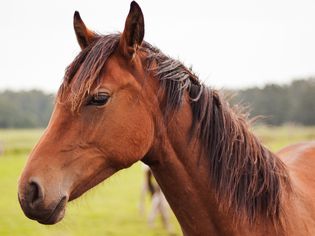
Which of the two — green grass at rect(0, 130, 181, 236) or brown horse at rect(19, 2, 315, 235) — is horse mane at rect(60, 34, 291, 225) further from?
green grass at rect(0, 130, 181, 236)

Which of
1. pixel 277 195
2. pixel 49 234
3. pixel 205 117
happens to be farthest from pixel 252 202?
pixel 49 234

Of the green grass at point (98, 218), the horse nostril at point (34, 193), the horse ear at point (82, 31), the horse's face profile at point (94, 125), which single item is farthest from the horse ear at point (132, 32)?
the green grass at point (98, 218)

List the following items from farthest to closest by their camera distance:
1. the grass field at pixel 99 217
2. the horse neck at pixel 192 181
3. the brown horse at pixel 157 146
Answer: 1. the grass field at pixel 99 217
2. the horse neck at pixel 192 181
3. the brown horse at pixel 157 146

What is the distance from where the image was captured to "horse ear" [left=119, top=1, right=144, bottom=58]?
251cm

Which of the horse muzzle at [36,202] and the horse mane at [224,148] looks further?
the horse mane at [224,148]

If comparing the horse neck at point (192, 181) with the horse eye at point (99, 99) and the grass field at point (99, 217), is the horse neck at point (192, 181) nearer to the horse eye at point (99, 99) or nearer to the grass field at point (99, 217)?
the horse eye at point (99, 99)

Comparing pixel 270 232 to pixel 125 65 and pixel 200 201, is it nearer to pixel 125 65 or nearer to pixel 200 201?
pixel 200 201

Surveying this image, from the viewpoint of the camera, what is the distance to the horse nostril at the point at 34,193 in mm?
2303

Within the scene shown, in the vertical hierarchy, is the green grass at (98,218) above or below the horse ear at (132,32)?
below

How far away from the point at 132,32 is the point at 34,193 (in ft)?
3.42

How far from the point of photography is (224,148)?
2805 mm

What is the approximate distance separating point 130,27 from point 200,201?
113 centimetres

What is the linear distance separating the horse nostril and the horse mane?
2.77 ft

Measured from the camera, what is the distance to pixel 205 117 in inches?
111
